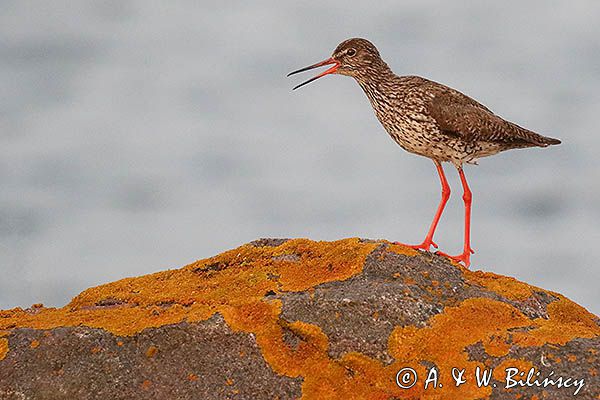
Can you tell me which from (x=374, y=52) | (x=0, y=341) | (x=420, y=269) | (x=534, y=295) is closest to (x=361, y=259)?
(x=420, y=269)

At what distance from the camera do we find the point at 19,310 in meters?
8.27

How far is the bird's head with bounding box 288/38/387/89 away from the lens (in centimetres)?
1164

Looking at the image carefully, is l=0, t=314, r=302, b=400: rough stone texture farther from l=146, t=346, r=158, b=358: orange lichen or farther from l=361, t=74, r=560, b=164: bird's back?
l=361, t=74, r=560, b=164: bird's back

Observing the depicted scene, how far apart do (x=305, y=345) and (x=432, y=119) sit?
4917 mm

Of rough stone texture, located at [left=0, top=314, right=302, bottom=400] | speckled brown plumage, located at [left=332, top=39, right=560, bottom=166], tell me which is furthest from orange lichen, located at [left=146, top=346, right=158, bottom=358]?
speckled brown plumage, located at [left=332, top=39, right=560, bottom=166]

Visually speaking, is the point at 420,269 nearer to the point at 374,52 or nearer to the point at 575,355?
the point at 575,355

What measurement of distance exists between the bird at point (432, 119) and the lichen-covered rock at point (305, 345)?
274 cm

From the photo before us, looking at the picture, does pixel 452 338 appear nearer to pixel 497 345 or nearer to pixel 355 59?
pixel 497 345

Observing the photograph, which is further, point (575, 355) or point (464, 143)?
point (464, 143)

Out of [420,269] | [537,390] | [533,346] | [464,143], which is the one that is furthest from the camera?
[464,143]

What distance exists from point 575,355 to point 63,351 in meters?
4.78

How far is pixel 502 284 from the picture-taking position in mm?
8484

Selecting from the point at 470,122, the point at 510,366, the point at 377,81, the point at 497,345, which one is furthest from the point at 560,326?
the point at 377,81

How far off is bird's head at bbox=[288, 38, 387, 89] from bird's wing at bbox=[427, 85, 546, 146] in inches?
46.4
